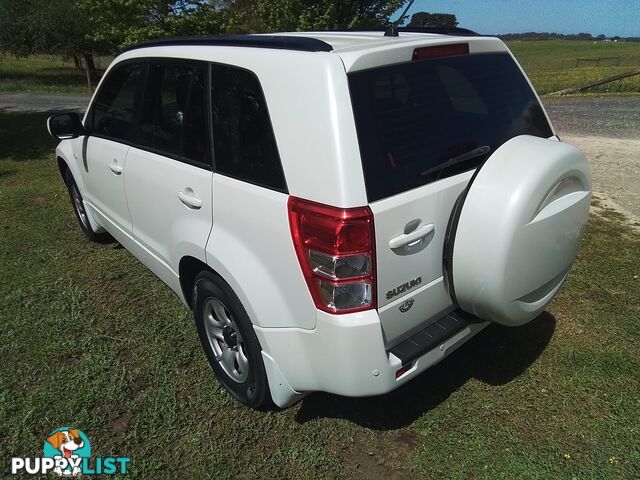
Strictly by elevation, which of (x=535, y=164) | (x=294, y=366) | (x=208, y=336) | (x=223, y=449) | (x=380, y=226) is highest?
(x=535, y=164)

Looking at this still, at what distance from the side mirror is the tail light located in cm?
272

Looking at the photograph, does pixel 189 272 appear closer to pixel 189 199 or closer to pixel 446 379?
pixel 189 199

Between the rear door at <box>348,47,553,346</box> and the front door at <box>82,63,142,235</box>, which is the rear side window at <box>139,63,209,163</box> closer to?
the front door at <box>82,63,142,235</box>

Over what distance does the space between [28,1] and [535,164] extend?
32.9m

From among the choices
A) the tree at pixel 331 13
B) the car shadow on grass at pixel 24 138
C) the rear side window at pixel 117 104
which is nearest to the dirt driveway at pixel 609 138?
the tree at pixel 331 13

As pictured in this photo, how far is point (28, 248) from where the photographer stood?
4.65 meters

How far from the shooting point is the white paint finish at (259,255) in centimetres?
193

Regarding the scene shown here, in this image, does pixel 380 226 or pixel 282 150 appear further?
pixel 282 150

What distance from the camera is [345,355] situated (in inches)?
74.5

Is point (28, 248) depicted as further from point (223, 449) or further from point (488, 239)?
point (488, 239)

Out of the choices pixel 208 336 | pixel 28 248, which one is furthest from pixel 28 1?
pixel 208 336

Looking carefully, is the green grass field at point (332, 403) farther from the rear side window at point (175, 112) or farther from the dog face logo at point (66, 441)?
the rear side window at point (175, 112)

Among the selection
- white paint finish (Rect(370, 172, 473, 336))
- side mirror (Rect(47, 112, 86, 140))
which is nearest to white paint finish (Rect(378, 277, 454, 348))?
white paint finish (Rect(370, 172, 473, 336))

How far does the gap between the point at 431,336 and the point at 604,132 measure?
31.6ft
